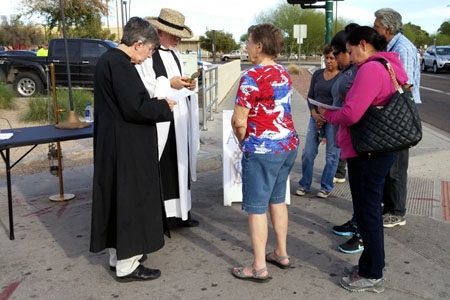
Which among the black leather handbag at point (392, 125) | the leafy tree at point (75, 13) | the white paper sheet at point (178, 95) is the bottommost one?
the black leather handbag at point (392, 125)

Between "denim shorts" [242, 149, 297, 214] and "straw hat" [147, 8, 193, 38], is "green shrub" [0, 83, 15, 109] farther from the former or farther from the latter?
"denim shorts" [242, 149, 297, 214]

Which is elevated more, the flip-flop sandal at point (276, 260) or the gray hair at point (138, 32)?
the gray hair at point (138, 32)

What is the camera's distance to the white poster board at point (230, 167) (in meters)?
5.21

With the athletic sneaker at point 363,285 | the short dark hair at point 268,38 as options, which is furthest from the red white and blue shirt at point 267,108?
the athletic sneaker at point 363,285

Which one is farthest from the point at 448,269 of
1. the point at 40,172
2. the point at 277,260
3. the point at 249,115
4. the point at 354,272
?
the point at 40,172

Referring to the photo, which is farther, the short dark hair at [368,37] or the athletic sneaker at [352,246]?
the athletic sneaker at [352,246]

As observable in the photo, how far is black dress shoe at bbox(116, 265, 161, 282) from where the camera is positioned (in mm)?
3537

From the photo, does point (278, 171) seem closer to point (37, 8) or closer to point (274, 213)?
point (274, 213)

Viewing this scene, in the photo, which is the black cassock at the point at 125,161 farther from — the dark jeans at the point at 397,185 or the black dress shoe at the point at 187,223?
the dark jeans at the point at 397,185

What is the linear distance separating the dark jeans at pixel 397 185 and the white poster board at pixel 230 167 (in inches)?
43.5

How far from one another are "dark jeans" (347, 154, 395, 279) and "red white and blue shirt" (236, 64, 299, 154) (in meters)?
0.52

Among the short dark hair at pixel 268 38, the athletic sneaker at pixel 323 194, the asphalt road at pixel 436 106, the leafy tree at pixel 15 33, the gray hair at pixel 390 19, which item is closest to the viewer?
the short dark hair at pixel 268 38

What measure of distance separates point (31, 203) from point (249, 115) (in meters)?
3.29

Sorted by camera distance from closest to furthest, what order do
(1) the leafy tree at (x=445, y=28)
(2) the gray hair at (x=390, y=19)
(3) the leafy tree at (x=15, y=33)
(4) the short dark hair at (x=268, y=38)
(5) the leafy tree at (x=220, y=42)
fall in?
1. (4) the short dark hair at (x=268, y=38)
2. (2) the gray hair at (x=390, y=19)
3. (3) the leafy tree at (x=15, y=33)
4. (5) the leafy tree at (x=220, y=42)
5. (1) the leafy tree at (x=445, y=28)
